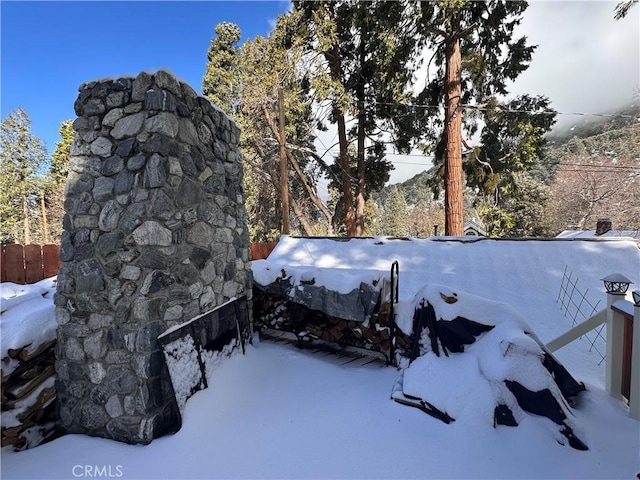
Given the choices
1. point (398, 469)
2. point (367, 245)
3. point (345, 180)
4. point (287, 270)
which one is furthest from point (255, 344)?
point (345, 180)

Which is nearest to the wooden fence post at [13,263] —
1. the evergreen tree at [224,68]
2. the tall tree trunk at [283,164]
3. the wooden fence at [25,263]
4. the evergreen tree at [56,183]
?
the wooden fence at [25,263]

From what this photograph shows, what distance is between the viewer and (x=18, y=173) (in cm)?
1703

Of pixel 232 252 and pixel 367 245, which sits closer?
pixel 232 252

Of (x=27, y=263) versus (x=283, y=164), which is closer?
(x=27, y=263)

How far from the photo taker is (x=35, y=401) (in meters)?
2.27

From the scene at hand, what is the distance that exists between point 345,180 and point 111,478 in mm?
10463

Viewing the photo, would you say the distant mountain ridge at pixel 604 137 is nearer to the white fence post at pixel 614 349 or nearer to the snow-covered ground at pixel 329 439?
the white fence post at pixel 614 349

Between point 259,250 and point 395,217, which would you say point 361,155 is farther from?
point 395,217

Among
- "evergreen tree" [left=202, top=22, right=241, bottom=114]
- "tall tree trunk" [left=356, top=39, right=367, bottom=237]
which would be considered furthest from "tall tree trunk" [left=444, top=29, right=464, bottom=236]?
"evergreen tree" [left=202, top=22, right=241, bottom=114]

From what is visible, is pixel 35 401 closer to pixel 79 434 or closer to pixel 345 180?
pixel 79 434

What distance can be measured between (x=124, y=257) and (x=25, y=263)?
585 centimetres

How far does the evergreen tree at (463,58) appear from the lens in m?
7.08

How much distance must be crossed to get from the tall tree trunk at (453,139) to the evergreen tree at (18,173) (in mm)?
22153

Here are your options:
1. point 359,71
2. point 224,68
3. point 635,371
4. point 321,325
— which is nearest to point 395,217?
point 224,68
